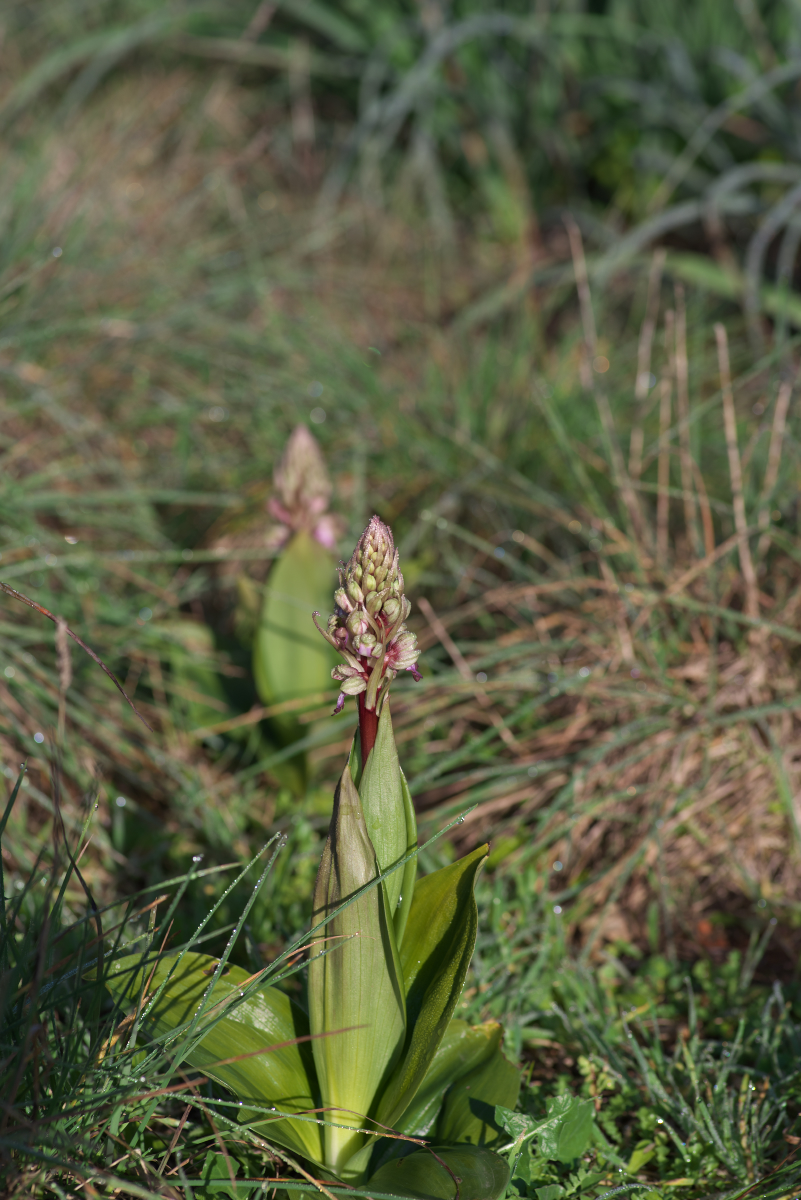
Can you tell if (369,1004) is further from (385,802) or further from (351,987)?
(385,802)

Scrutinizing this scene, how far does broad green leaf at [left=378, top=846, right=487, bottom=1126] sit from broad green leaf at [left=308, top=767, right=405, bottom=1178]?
0.09 ft

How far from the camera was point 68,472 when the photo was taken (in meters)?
2.26

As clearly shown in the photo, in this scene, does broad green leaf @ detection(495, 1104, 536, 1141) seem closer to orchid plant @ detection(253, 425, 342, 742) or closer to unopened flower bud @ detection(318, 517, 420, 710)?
unopened flower bud @ detection(318, 517, 420, 710)

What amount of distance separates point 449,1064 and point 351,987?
0.87ft

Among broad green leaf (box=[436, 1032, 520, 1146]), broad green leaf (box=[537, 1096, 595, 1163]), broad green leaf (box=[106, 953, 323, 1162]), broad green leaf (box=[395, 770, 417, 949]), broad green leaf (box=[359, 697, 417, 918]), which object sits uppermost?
broad green leaf (box=[359, 697, 417, 918])

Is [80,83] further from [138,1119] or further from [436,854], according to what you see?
[138,1119]

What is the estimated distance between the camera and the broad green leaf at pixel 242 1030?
1138 millimetres

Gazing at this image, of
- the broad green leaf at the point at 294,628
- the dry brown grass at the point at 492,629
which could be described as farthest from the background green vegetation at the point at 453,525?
the broad green leaf at the point at 294,628

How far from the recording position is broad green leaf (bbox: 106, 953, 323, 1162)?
3.73ft

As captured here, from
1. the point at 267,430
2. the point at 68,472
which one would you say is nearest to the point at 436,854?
the point at 68,472

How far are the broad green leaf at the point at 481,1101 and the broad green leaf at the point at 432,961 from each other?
101 millimetres

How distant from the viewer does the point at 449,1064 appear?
1.28 m

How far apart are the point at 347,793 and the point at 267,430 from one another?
6.00 ft

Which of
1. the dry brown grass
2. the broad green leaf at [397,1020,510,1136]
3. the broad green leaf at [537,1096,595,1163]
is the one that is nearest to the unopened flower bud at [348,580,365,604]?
the broad green leaf at [397,1020,510,1136]
